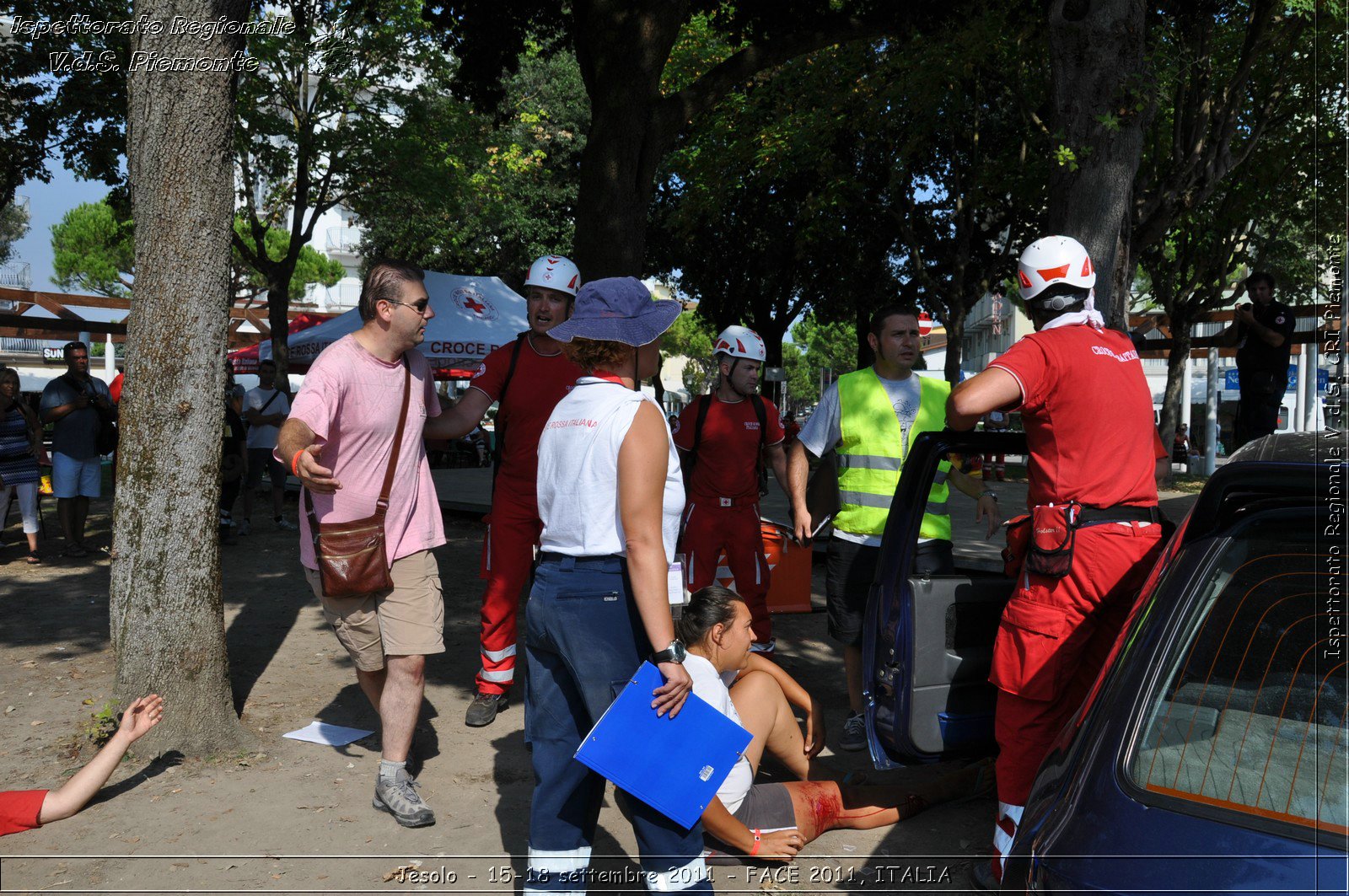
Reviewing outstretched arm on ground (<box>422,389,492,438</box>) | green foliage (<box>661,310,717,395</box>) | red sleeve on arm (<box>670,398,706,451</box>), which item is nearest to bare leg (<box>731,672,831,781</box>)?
outstretched arm on ground (<box>422,389,492,438</box>)

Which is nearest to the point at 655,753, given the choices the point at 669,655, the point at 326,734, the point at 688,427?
the point at 669,655

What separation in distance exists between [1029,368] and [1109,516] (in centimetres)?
52

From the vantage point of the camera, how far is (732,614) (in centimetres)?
391

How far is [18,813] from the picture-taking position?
379 cm

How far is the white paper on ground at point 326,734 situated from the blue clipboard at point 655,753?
8.34 feet

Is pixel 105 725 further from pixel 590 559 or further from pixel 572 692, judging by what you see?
pixel 590 559

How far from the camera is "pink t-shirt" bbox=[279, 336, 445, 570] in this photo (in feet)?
13.0

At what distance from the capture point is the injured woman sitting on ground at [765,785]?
374cm

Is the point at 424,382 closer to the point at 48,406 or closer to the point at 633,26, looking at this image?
the point at 633,26

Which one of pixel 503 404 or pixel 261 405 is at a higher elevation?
pixel 503 404

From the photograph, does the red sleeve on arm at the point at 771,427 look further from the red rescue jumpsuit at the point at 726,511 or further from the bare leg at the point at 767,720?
the bare leg at the point at 767,720

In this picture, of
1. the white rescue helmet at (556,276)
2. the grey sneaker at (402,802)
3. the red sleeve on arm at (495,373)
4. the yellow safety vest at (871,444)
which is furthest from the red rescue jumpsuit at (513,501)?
the yellow safety vest at (871,444)

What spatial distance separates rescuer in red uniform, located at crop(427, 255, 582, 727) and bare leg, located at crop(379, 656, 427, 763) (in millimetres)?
1152

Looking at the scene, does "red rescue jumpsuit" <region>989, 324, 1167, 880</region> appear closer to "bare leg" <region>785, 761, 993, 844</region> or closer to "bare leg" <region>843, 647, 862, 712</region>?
"bare leg" <region>785, 761, 993, 844</region>
